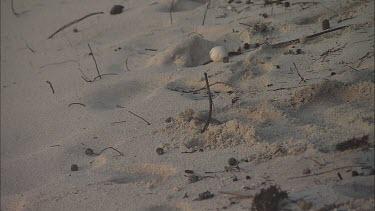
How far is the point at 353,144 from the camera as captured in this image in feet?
6.04

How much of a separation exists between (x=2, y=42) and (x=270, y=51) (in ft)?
6.87

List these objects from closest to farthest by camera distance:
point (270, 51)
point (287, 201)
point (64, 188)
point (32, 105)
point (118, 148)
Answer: point (287, 201) → point (64, 188) → point (118, 148) → point (270, 51) → point (32, 105)

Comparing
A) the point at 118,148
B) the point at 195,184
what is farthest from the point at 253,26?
the point at 195,184

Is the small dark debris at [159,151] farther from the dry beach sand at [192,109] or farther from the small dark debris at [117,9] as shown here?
the small dark debris at [117,9]

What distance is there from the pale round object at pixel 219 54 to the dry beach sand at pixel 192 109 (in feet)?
0.27

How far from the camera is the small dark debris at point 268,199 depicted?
5.44ft

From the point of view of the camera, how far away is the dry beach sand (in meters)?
1.85

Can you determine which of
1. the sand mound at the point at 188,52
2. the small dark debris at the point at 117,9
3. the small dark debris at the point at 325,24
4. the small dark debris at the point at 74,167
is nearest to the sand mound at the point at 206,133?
the small dark debris at the point at 74,167

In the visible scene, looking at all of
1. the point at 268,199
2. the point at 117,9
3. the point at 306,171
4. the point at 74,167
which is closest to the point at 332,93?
the point at 306,171

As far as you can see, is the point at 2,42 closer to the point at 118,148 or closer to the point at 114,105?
the point at 114,105

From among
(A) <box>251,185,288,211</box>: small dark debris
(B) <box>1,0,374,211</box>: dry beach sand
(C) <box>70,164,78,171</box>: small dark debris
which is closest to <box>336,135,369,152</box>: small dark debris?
(B) <box>1,0,374,211</box>: dry beach sand

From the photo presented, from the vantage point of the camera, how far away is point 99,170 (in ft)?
7.28

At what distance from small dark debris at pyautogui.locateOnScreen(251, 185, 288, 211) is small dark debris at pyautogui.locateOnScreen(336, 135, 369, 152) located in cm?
31

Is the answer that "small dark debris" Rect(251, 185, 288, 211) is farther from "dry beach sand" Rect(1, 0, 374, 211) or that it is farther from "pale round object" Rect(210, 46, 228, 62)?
"pale round object" Rect(210, 46, 228, 62)
